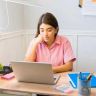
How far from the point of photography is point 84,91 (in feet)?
5.14

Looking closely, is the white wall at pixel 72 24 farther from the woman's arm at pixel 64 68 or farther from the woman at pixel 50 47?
the woman's arm at pixel 64 68

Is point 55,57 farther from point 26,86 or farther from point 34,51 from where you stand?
point 26,86

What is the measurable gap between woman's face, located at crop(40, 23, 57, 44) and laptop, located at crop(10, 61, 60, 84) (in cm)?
63

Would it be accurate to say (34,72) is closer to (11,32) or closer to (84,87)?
(84,87)

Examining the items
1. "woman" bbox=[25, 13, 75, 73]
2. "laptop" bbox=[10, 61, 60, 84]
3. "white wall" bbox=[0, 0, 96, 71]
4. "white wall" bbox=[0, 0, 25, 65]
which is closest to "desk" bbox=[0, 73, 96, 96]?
"laptop" bbox=[10, 61, 60, 84]

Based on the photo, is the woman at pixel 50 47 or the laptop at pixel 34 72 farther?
the woman at pixel 50 47

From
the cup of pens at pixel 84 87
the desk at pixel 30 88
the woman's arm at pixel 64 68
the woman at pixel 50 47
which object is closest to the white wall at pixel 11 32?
the woman at pixel 50 47

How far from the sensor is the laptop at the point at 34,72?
1.72 metres

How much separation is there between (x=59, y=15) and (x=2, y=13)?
0.85m

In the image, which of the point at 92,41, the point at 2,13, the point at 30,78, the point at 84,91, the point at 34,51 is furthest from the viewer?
the point at 92,41

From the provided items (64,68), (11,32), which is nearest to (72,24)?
(11,32)

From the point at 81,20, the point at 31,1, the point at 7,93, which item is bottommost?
the point at 7,93

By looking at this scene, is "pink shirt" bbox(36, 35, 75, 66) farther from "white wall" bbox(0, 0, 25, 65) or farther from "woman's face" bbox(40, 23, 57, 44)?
"white wall" bbox(0, 0, 25, 65)

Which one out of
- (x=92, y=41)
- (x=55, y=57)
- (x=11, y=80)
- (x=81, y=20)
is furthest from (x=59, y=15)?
(x=11, y=80)
